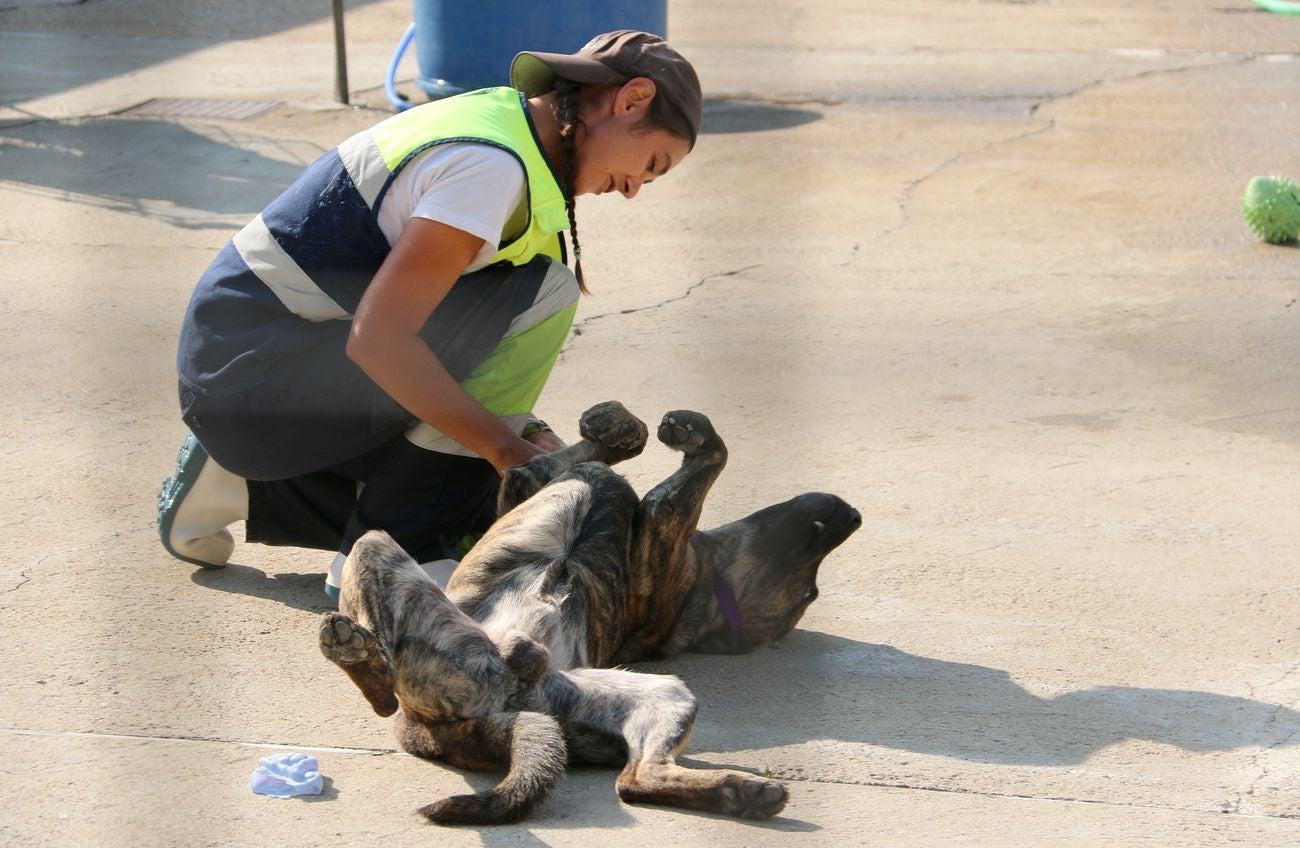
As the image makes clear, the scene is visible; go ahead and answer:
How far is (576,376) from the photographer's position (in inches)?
205

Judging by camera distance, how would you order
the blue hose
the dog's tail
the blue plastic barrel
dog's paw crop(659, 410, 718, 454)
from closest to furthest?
the dog's tail → dog's paw crop(659, 410, 718, 454) → the blue plastic barrel → the blue hose

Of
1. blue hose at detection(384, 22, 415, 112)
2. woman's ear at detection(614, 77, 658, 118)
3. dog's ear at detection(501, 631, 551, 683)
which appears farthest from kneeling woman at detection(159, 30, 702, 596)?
blue hose at detection(384, 22, 415, 112)

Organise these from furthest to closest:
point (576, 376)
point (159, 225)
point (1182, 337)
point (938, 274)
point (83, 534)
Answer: point (159, 225) < point (938, 274) < point (1182, 337) < point (576, 376) < point (83, 534)

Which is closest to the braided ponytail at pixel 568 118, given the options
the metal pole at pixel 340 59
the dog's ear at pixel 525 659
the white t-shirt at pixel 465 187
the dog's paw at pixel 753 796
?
the white t-shirt at pixel 465 187

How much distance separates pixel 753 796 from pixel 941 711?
0.69 meters

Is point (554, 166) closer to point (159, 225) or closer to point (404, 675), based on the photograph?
point (404, 675)

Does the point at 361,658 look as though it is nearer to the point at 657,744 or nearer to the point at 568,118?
the point at 657,744

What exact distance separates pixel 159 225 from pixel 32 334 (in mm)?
1532

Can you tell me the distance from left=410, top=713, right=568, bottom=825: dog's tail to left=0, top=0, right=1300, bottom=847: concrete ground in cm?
4

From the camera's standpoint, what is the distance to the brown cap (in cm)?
328

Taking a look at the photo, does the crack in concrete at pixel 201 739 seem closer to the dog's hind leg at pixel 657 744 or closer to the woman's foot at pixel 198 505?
the dog's hind leg at pixel 657 744

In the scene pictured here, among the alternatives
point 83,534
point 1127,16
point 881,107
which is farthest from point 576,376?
point 1127,16

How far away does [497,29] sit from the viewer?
8.83 metres

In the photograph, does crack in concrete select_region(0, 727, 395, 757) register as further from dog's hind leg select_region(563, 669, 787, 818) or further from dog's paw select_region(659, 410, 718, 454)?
dog's paw select_region(659, 410, 718, 454)
